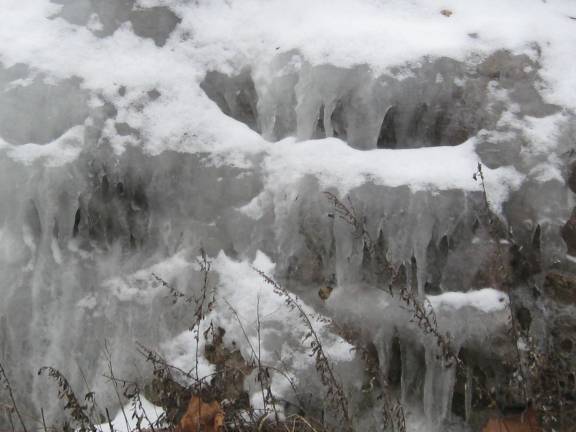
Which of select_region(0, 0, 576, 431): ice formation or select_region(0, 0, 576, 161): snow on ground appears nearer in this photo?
select_region(0, 0, 576, 431): ice formation

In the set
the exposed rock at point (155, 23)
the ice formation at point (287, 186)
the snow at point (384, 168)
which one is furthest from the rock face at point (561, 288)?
the exposed rock at point (155, 23)

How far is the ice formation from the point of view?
308 cm

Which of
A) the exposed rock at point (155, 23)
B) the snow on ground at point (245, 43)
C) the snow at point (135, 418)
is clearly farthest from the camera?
the exposed rock at point (155, 23)

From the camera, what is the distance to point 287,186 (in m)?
3.32

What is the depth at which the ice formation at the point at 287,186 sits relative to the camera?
121 inches

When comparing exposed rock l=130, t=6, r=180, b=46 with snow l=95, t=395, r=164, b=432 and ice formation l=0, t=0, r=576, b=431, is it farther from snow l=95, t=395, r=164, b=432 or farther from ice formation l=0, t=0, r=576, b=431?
Answer: snow l=95, t=395, r=164, b=432

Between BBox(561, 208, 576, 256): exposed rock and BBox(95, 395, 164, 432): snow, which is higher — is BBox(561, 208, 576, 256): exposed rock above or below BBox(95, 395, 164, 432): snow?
above

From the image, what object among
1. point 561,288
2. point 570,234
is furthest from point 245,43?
point 561,288

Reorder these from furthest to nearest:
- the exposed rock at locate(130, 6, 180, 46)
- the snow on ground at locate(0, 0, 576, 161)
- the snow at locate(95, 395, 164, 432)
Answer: the exposed rock at locate(130, 6, 180, 46), the snow on ground at locate(0, 0, 576, 161), the snow at locate(95, 395, 164, 432)

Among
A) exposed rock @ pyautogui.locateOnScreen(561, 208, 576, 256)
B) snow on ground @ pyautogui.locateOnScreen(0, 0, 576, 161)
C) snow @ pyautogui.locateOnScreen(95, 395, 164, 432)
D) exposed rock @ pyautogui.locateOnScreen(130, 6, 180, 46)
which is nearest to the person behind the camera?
snow @ pyautogui.locateOnScreen(95, 395, 164, 432)

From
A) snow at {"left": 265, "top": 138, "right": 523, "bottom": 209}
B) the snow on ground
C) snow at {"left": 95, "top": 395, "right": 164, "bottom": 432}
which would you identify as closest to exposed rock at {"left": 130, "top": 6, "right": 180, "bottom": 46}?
the snow on ground

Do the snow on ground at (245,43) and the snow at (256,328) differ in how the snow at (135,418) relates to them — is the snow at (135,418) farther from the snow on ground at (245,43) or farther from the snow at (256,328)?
the snow on ground at (245,43)

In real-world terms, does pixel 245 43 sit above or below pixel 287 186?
above

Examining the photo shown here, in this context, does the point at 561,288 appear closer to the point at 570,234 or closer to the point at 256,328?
the point at 570,234
